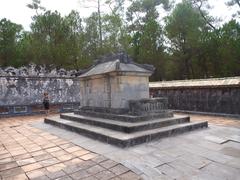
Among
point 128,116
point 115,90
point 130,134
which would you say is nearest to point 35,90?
point 115,90

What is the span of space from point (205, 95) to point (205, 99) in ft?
0.63

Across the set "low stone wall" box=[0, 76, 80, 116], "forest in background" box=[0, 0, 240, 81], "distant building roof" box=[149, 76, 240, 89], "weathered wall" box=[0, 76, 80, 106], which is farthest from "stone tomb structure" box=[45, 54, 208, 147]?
"forest in background" box=[0, 0, 240, 81]

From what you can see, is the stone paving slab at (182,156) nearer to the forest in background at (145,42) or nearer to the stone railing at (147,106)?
the stone railing at (147,106)

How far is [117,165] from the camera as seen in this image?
3.78 m

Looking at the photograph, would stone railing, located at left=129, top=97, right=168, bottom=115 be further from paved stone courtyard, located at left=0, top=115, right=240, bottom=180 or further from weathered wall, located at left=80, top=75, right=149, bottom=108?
paved stone courtyard, located at left=0, top=115, right=240, bottom=180

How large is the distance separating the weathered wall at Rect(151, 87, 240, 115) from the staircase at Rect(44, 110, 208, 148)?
3237 millimetres

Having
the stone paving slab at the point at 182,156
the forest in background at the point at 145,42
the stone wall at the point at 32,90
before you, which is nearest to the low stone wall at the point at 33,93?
the stone wall at the point at 32,90

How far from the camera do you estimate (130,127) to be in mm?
5348

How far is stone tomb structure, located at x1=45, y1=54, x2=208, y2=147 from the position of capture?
212 inches

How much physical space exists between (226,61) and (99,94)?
12333 mm

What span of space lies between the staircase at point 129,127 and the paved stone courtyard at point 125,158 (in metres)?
0.20

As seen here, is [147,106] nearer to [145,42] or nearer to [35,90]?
[35,90]

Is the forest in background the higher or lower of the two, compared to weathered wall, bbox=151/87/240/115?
higher

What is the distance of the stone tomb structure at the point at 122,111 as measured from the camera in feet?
17.7
